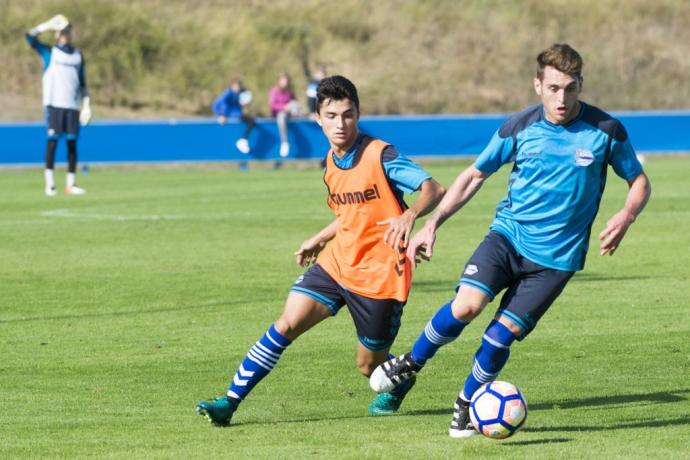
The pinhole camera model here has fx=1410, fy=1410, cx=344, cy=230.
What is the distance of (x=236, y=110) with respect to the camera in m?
31.7

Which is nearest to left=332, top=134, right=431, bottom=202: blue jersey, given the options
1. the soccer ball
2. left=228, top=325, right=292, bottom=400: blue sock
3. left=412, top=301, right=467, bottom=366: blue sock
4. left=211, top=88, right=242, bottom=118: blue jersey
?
left=412, top=301, right=467, bottom=366: blue sock

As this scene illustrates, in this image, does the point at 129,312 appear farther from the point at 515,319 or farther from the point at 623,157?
the point at 623,157

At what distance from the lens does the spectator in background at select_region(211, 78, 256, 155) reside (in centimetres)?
3117

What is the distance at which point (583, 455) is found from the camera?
20.8 ft

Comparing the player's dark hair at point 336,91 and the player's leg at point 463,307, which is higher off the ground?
the player's dark hair at point 336,91

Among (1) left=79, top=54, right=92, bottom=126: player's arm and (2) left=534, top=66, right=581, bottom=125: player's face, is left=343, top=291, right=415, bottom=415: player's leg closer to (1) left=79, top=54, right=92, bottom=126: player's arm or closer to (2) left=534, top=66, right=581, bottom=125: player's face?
(2) left=534, top=66, right=581, bottom=125: player's face

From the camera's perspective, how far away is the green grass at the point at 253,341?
680cm

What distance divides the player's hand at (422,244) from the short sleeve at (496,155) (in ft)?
1.57

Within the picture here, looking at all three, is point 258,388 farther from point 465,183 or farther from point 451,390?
point 465,183

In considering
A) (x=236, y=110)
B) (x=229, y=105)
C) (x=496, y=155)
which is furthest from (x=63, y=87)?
(x=496, y=155)

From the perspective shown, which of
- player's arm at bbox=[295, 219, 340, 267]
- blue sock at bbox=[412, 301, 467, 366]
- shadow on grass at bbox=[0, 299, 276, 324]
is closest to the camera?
blue sock at bbox=[412, 301, 467, 366]

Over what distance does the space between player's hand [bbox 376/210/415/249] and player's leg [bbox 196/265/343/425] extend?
1.79ft

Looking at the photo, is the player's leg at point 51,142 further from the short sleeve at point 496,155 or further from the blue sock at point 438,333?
the short sleeve at point 496,155

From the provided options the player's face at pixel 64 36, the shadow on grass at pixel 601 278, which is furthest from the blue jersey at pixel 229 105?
the shadow on grass at pixel 601 278
